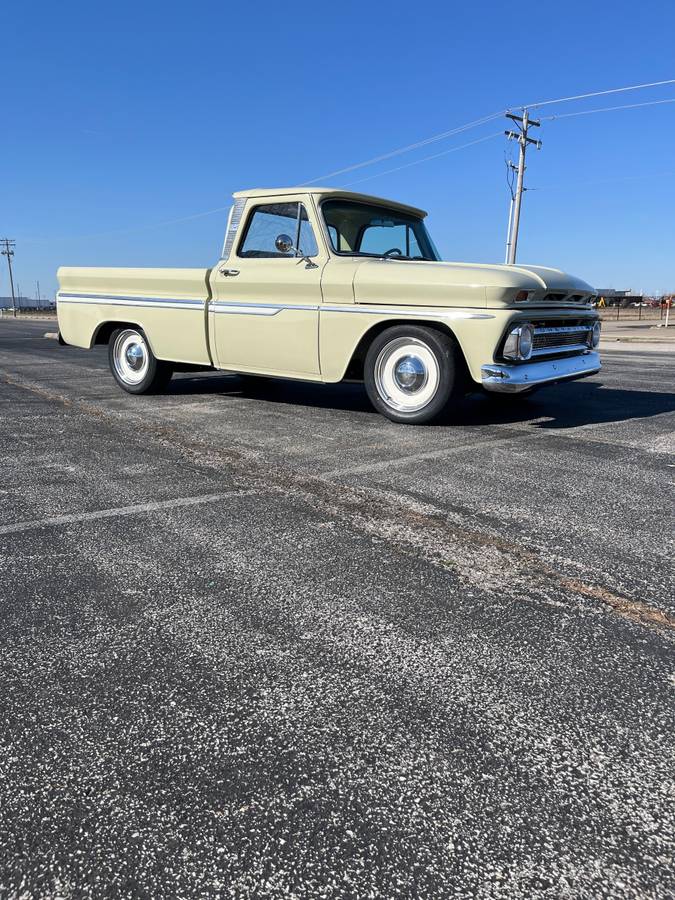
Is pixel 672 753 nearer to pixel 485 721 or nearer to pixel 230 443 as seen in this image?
Result: pixel 485 721

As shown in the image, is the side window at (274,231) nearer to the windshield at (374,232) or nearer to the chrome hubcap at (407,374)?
the windshield at (374,232)

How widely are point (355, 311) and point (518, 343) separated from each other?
4.66 feet

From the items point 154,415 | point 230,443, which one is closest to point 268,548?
point 230,443

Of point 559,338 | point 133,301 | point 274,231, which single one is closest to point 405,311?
point 559,338

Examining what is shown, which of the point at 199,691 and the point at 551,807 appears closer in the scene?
the point at 551,807

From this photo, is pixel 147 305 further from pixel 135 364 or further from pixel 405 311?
pixel 405 311

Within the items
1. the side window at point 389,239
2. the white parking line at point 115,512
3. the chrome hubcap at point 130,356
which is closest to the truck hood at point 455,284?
the side window at point 389,239

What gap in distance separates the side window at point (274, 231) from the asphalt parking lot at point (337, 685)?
2.92 m

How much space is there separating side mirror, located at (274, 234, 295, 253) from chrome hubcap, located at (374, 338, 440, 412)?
1399mm

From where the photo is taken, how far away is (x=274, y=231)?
6.07 meters

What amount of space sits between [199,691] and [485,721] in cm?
76

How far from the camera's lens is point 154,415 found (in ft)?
19.4

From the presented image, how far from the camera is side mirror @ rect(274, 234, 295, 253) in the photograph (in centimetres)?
592

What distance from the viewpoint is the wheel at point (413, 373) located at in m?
5.16
